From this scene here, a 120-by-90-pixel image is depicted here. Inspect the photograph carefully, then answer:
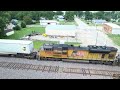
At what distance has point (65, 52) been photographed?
661 inches

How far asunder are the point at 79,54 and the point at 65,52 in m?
1.61

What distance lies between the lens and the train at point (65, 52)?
1647cm

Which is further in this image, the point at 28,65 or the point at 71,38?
the point at 71,38

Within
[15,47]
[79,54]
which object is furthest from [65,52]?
[15,47]

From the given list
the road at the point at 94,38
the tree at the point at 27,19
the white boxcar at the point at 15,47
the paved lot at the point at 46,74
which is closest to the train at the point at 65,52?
the white boxcar at the point at 15,47

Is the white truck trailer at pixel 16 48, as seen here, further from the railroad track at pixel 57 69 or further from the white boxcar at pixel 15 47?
the railroad track at pixel 57 69

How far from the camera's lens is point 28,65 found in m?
15.2

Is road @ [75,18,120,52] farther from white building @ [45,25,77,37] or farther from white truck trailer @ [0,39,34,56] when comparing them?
white truck trailer @ [0,39,34,56]

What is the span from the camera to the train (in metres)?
16.5
